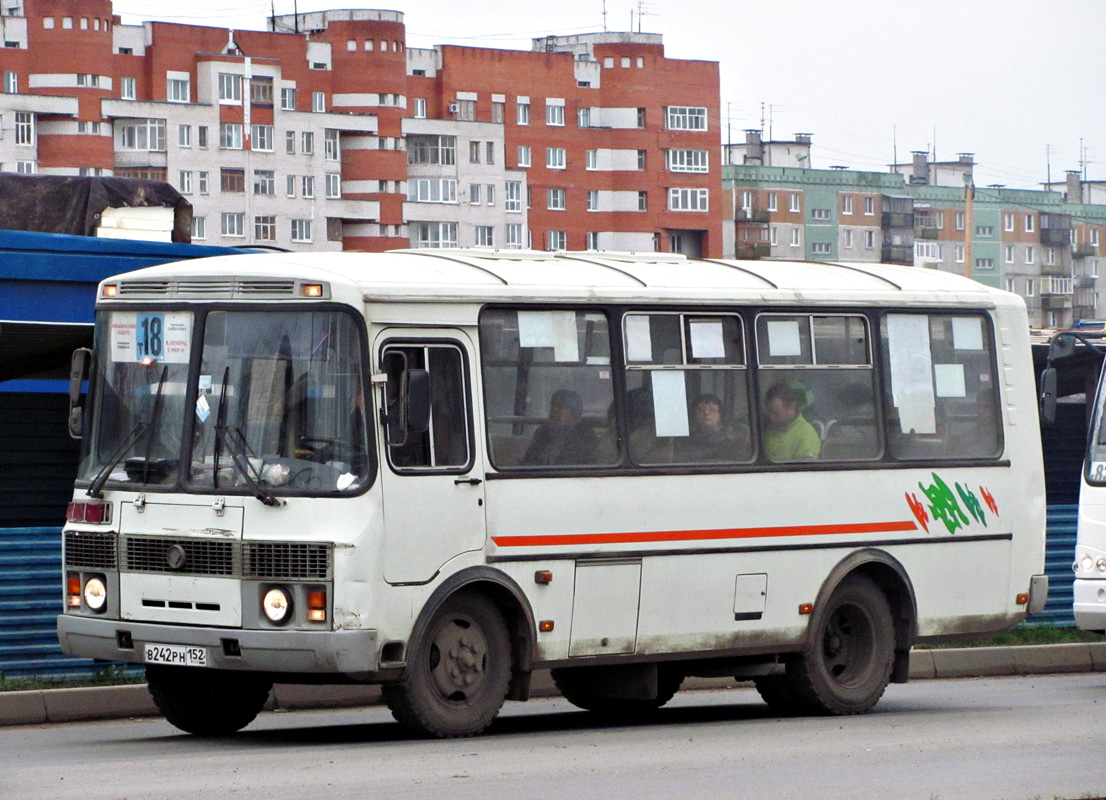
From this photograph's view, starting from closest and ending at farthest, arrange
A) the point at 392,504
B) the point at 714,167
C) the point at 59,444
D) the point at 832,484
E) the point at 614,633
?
the point at 392,504 → the point at 614,633 → the point at 832,484 → the point at 59,444 → the point at 714,167

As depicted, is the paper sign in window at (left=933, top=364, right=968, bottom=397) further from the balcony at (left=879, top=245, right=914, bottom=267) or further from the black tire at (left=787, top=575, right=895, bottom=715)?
the balcony at (left=879, top=245, right=914, bottom=267)

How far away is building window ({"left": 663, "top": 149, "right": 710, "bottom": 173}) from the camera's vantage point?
4764 inches

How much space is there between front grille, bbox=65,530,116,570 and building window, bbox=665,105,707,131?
110 metres

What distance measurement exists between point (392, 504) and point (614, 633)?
5.84ft

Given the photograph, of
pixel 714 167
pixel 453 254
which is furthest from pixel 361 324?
pixel 714 167

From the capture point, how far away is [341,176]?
110188 mm

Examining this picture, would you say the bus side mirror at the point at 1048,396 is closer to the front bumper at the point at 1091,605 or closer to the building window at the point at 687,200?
the front bumper at the point at 1091,605

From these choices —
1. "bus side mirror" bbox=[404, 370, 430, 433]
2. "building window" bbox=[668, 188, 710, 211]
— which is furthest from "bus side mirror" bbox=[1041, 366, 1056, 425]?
"building window" bbox=[668, 188, 710, 211]

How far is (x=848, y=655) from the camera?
1311 centimetres

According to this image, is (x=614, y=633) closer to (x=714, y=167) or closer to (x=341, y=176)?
(x=341, y=176)

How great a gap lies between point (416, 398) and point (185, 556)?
4.74 ft

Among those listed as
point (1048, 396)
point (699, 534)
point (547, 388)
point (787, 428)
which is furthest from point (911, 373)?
point (547, 388)

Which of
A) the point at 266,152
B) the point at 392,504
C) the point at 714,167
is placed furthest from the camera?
the point at 714,167

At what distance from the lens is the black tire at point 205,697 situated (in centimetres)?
1137
